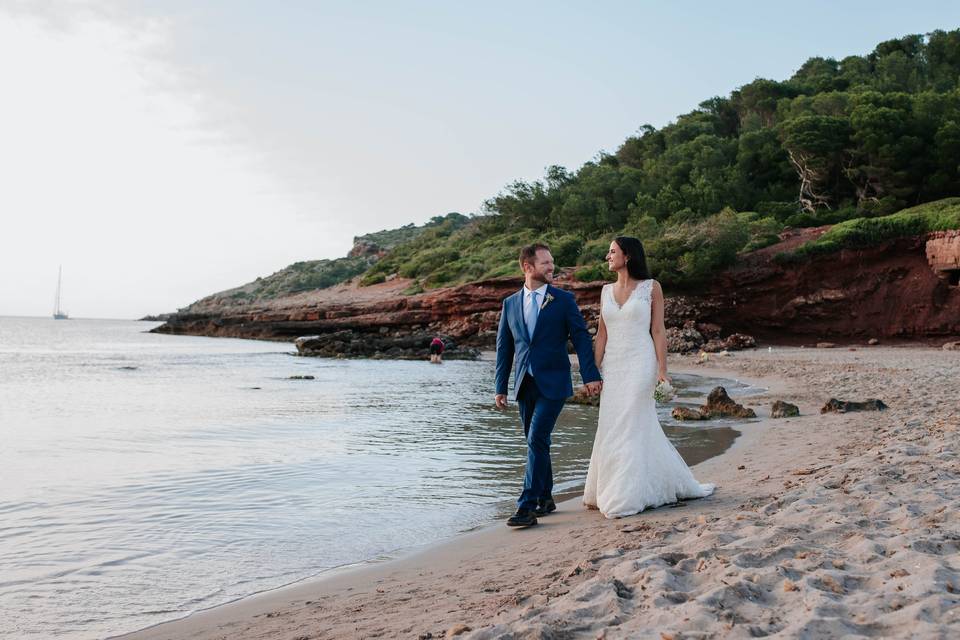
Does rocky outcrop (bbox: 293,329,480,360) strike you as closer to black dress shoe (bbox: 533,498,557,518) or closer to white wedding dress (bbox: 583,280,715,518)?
black dress shoe (bbox: 533,498,557,518)

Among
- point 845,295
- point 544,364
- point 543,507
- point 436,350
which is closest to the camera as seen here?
A: point 544,364

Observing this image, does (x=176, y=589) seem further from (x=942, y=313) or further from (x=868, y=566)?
(x=942, y=313)

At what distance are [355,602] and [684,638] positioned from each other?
194 centimetres

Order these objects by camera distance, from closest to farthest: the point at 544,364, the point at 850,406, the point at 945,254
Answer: the point at 544,364 < the point at 850,406 < the point at 945,254

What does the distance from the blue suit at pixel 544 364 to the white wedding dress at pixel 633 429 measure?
0.25 meters

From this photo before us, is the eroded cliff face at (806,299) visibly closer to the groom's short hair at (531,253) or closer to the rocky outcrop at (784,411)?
the rocky outcrop at (784,411)

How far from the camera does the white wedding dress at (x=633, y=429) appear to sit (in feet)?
17.5

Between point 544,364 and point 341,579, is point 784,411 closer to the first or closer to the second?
point 544,364

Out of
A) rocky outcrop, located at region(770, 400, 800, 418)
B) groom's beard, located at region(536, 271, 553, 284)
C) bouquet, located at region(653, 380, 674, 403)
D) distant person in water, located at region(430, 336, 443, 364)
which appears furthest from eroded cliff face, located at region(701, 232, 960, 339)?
groom's beard, located at region(536, 271, 553, 284)

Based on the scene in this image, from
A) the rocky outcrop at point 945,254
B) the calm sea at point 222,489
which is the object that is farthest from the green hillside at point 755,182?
the calm sea at point 222,489

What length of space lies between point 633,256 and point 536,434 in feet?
5.00

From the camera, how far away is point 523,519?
5.36 metres

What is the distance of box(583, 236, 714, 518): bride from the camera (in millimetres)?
5367

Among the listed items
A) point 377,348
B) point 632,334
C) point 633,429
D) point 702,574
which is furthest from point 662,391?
point 377,348
